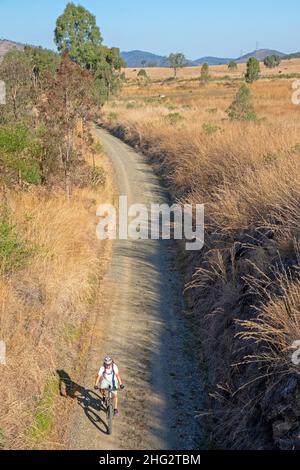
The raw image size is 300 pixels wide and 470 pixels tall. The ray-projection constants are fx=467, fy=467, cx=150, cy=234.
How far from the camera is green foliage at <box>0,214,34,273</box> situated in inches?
410

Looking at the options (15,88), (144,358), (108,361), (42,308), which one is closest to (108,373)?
(108,361)

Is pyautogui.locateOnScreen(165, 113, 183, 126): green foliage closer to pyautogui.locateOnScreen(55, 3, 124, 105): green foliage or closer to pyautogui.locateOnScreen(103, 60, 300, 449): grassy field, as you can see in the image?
pyautogui.locateOnScreen(103, 60, 300, 449): grassy field

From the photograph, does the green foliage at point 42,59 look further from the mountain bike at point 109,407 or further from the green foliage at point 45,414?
the mountain bike at point 109,407

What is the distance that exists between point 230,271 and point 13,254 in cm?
518

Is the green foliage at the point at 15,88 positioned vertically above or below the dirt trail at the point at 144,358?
above

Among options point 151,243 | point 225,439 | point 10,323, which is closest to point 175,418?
point 225,439

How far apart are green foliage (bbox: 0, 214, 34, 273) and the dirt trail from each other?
7.72ft

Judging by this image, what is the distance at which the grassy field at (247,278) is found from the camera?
284 inches

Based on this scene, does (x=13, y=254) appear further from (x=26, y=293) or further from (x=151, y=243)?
(x=151, y=243)

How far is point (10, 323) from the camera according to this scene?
9.16 metres

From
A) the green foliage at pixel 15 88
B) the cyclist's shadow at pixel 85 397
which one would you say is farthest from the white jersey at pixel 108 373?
the green foliage at pixel 15 88

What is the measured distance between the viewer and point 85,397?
8664mm

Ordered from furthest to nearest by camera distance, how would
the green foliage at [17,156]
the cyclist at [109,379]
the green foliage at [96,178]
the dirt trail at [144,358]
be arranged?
1. the green foliage at [96,178]
2. the green foliage at [17,156]
3. the cyclist at [109,379]
4. the dirt trail at [144,358]

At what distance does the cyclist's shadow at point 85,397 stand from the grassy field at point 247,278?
198 centimetres
